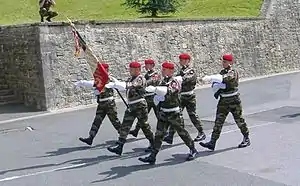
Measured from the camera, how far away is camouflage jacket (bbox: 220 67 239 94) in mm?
9984

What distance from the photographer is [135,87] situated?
32.1 feet

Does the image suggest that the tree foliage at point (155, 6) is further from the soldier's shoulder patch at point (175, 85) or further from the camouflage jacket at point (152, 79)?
the soldier's shoulder patch at point (175, 85)

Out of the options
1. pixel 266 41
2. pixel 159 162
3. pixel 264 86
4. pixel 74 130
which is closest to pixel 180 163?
pixel 159 162

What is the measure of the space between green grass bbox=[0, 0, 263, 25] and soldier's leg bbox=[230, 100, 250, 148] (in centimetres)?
1682

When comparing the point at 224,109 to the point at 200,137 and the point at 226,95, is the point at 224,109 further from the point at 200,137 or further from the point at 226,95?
the point at 200,137

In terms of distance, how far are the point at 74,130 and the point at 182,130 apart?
5.08 metres

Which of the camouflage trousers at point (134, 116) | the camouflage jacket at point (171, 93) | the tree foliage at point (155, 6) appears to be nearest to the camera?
the camouflage jacket at point (171, 93)

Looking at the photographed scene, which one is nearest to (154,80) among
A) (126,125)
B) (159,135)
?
(126,125)

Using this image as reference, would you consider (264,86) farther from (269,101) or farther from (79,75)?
(79,75)

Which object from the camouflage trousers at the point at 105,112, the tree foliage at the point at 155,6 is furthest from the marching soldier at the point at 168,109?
the tree foliage at the point at 155,6

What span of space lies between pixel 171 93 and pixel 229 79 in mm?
1426

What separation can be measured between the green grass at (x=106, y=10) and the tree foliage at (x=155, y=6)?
0.62 metres

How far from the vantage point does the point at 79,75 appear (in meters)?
18.4

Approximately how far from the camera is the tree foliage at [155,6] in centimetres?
2634
